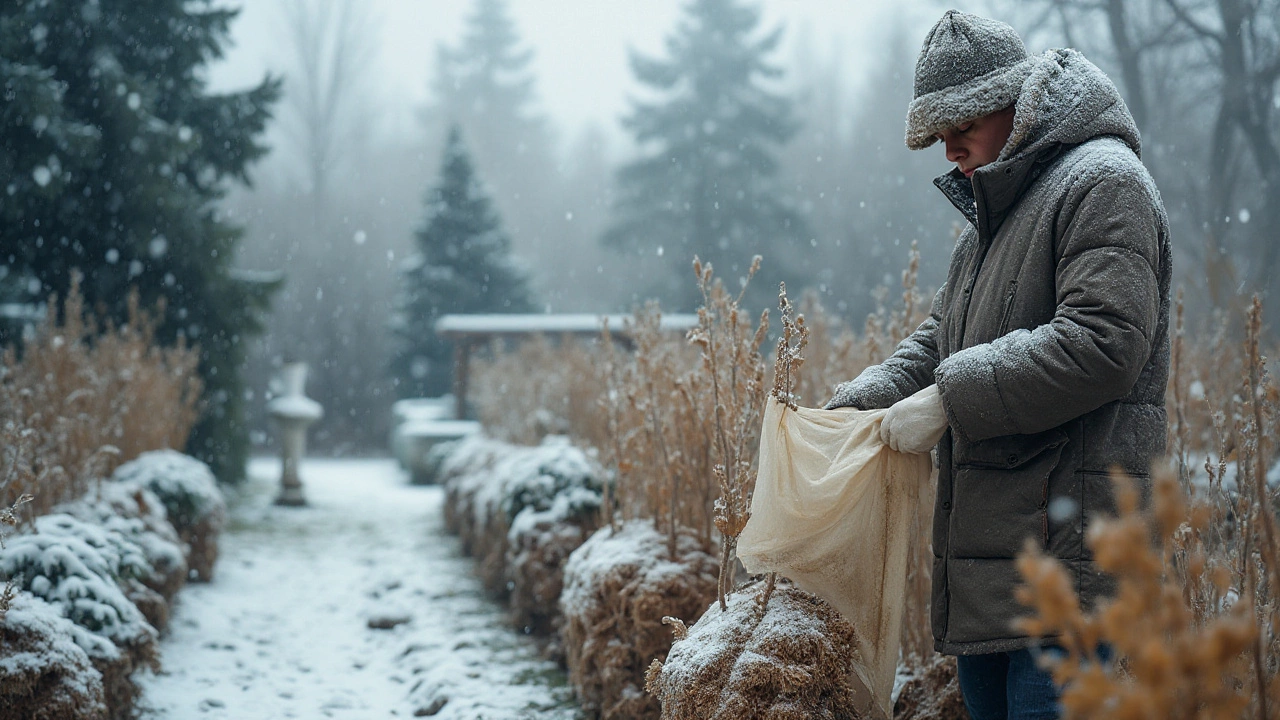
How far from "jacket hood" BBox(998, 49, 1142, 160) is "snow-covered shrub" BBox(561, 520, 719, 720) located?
5.26 feet

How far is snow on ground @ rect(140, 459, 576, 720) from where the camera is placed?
10.9ft

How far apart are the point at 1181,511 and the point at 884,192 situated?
2166cm

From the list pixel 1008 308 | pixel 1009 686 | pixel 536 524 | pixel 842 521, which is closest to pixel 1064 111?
pixel 1008 308

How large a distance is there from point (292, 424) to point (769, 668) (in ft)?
27.5

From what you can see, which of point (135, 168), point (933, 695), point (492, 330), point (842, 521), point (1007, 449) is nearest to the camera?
point (1007, 449)

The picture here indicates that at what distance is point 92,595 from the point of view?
3016mm

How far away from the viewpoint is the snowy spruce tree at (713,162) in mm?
19500

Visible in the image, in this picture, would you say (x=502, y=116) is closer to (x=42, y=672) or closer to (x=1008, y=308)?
(x=42, y=672)

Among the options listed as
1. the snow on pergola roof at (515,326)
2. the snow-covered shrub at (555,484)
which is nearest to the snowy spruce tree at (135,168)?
the snow on pergola roof at (515,326)

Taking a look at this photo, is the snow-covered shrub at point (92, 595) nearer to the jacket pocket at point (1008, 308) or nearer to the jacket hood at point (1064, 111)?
the jacket pocket at point (1008, 308)

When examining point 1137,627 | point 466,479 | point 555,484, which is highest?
point 1137,627

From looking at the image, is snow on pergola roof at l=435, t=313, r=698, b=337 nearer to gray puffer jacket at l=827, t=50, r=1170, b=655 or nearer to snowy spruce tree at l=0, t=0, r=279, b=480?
snowy spruce tree at l=0, t=0, r=279, b=480

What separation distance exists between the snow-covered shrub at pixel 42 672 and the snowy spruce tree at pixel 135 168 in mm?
6206

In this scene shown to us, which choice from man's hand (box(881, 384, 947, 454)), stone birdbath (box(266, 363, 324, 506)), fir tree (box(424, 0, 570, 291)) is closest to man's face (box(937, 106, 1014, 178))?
man's hand (box(881, 384, 947, 454))
